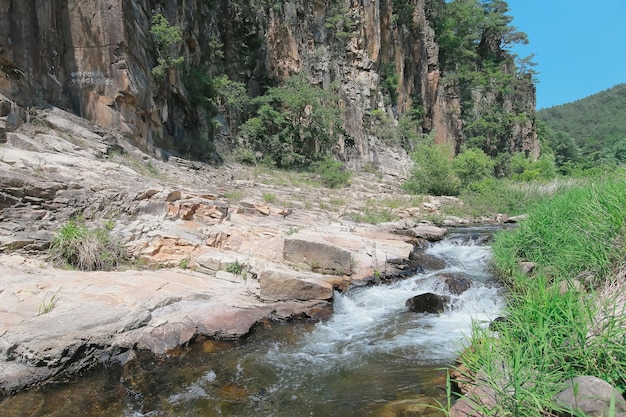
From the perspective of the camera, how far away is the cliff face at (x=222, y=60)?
37.8ft


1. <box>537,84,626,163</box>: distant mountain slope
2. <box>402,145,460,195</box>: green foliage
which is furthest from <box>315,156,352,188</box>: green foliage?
<box>537,84,626,163</box>: distant mountain slope

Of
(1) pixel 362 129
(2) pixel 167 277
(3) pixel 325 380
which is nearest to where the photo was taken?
(3) pixel 325 380

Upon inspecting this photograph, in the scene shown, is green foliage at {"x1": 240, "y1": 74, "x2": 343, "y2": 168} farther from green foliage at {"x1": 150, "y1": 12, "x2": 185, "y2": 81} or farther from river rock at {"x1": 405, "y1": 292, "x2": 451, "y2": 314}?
river rock at {"x1": 405, "y1": 292, "x2": 451, "y2": 314}

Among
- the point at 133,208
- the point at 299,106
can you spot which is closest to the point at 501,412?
the point at 133,208

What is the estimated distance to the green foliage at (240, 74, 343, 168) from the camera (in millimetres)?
20814

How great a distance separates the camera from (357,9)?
28906 millimetres

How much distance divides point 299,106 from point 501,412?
20.5m

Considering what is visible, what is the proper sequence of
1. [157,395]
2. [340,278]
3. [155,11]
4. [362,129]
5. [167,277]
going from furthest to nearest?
[362,129] < [155,11] < [340,278] < [167,277] < [157,395]

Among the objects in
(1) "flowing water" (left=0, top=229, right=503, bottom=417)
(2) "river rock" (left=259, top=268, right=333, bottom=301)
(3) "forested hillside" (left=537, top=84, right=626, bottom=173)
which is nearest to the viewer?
(1) "flowing water" (left=0, top=229, right=503, bottom=417)

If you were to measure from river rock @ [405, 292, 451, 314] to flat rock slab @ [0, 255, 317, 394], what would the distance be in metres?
1.71

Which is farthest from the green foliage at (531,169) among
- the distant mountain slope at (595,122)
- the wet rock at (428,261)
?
the distant mountain slope at (595,122)

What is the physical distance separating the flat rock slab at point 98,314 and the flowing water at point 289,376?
237 millimetres

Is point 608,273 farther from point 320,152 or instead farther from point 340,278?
point 320,152

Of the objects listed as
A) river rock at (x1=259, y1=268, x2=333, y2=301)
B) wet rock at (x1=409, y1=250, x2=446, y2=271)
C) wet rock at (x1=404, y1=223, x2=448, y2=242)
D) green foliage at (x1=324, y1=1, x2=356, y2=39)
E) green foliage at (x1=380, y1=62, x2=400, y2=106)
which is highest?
green foliage at (x1=324, y1=1, x2=356, y2=39)
